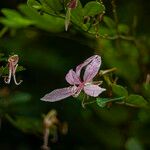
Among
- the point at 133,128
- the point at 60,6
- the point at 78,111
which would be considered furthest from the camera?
the point at 78,111

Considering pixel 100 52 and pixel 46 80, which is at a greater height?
pixel 100 52

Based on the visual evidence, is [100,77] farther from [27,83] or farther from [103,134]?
[27,83]

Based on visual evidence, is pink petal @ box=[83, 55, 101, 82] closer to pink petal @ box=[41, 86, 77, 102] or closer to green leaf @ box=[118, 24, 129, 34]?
pink petal @ box=[41, 86, 77, 102]

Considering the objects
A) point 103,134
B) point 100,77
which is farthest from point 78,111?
point 100,77

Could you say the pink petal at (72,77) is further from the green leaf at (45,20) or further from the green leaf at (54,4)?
the green leaf at (45,20)

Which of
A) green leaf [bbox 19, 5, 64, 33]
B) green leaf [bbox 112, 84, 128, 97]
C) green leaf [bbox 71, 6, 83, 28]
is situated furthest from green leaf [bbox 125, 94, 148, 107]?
green leaf [bbox 19, 5, 64, 33]

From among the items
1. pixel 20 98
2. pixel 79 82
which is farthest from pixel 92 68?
pixel 20 98

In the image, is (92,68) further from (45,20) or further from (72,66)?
(72,66)
